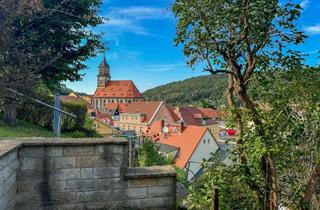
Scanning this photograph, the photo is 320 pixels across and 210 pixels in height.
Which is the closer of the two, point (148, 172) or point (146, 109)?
point (148, 172)

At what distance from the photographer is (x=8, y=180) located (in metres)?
2.47

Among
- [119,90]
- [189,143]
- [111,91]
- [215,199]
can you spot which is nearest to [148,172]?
[215,199]

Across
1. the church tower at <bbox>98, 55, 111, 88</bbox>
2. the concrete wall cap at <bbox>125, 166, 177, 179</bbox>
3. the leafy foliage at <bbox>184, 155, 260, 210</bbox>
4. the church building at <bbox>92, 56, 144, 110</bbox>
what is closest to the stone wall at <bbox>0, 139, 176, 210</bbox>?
the concrete wall cap at <bbox>125, 166, 177, 179</bbox>

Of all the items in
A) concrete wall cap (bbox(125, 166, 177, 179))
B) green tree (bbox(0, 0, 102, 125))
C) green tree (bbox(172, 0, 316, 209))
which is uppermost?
green tree (bbox(0, 0, 102, 125))

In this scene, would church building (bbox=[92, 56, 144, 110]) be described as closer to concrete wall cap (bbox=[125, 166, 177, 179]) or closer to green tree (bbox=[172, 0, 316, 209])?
concrete wall cap (bbox=[125, 166, 177, 179])

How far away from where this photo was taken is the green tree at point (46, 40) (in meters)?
4.05

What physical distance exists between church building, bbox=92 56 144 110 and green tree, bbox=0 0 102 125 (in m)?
58.8

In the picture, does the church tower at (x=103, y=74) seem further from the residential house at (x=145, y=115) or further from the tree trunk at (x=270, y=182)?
the tree trunk at (x=270, y=182)

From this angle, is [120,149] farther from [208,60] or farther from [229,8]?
[229,8]

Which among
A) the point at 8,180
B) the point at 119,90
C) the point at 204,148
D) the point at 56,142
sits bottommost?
the point at 204,148

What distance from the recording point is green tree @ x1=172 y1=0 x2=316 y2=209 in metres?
2.18

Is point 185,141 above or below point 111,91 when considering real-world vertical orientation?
below

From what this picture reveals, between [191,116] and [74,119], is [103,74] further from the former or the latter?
[74,119]

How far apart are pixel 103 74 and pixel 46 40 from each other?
2571 inches
